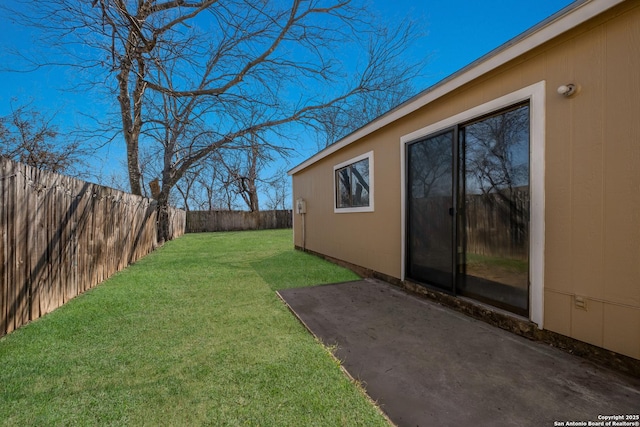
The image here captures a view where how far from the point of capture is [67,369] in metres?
1.81

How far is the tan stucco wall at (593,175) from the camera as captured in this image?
1.70 metres

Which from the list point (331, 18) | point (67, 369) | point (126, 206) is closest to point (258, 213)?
point (126, 206)

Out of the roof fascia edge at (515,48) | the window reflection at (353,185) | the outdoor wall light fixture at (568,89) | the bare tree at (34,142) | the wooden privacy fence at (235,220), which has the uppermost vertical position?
the bare tree at (34,142)

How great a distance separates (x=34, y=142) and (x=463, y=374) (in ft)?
32.2

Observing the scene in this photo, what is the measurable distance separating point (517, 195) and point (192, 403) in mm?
2856

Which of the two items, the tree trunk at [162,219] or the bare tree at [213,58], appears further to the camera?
the tree trunk at [162,219]

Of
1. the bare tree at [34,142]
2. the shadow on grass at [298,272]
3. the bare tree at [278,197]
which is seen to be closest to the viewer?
the shadow on grass at [298,272]

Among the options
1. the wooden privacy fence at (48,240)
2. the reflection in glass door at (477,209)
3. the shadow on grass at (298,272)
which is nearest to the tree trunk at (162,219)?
the wooden privacy fence at (48,240)

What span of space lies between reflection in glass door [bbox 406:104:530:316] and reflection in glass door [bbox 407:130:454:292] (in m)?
0.01

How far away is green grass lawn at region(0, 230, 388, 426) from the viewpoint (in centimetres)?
139

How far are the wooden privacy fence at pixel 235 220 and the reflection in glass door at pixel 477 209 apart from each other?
16376 millimetres

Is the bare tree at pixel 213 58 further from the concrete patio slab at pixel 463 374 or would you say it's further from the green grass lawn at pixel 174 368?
the concrete patio slab at pixel 463 374

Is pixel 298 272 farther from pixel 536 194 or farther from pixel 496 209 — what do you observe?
pixel 536 194

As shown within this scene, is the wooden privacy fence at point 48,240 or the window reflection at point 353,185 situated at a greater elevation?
the window reflection at point 353,185
